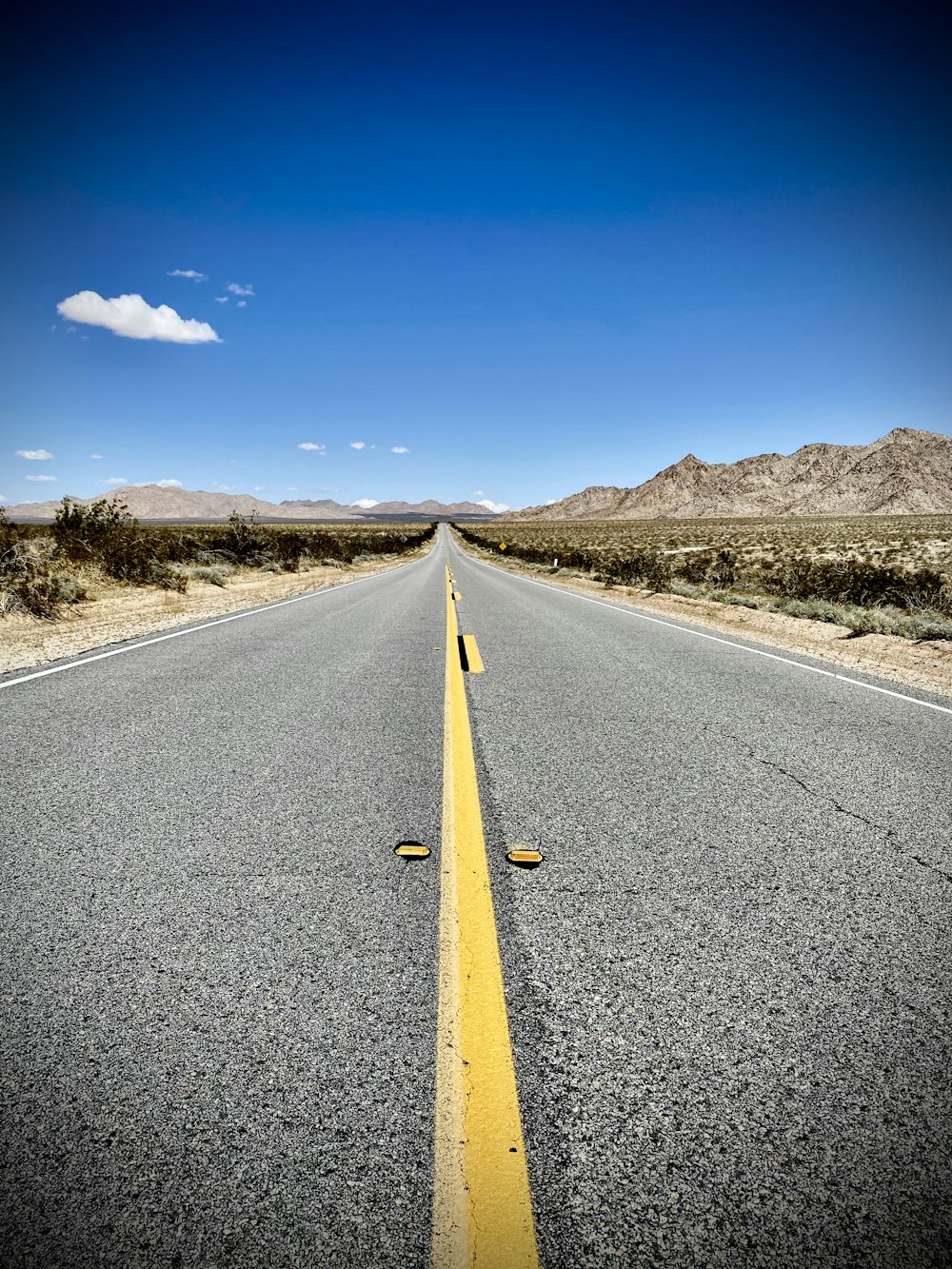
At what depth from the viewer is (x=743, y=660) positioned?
24.2ft

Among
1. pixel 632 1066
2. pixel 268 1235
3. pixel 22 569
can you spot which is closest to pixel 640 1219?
pixel 632 1066

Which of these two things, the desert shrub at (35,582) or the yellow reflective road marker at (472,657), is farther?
the desert shrub at (35,582)

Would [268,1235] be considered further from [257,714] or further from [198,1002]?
[257,714]

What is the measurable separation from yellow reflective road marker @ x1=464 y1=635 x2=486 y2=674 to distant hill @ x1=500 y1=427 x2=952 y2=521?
13109cm

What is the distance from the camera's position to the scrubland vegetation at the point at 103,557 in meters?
10.4

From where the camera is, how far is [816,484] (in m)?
144

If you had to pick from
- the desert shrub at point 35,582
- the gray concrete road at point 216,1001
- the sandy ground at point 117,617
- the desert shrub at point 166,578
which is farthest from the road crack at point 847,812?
the desert shrub at point 166,578

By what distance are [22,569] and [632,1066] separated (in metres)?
12.9

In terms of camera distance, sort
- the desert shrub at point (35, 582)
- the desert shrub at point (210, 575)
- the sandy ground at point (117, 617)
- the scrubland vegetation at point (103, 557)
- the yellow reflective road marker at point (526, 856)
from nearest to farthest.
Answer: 1. the yellow reflective road marker at point (526, 856)
2. the sandy ground at point (117, 617)
3. the desert shrub at point (35, 582)
4. the scrubland vegetation at point (103, 557)
5. the desert shrub at point (210, 575)

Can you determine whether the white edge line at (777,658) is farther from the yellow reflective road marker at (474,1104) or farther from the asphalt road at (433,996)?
the yellow reflective road marker at (474,1104)

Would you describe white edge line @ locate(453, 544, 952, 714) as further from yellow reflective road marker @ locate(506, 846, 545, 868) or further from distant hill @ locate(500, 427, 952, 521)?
distant hill @ locate(500, 427, 952, 521)

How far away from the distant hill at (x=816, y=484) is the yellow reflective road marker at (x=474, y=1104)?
136017 mm

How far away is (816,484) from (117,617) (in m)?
165

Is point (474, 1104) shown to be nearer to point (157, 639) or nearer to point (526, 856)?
point (526, 856)
